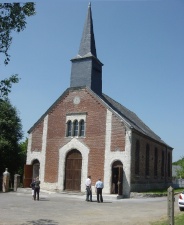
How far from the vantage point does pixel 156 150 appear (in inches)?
1410

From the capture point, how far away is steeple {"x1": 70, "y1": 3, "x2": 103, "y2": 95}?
31.6 m

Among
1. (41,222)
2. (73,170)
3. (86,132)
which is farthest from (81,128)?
(41,222)

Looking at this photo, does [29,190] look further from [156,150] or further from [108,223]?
[108,223]

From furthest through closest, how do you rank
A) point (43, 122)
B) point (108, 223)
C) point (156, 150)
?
point (156, 150) < point (43, 122) < point (108, 223)

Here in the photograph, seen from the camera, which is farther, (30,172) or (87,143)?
(30,172)

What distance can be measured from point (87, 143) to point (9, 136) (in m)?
12.2

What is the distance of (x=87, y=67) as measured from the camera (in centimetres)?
3183

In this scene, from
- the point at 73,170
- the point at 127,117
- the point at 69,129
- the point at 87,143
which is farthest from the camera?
the point at 127,117

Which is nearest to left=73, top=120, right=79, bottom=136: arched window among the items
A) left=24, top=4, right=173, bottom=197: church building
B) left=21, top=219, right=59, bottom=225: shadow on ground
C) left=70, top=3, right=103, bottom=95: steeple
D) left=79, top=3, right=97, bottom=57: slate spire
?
left=24, top=4, right=173, bottom=197: church building

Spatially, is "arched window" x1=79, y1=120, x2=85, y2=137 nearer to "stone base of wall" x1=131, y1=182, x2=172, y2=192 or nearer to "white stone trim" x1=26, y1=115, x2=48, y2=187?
"white stone trim" x1=26, y1=115, x2=48, y2=187

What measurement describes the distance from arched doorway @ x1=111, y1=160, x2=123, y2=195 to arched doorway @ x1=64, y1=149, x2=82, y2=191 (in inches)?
137

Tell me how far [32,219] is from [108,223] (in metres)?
3.24

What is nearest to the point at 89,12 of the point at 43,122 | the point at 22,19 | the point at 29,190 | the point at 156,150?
the point at 43,122

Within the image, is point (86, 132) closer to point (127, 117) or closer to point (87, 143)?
point (87, 143)
